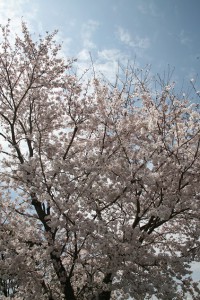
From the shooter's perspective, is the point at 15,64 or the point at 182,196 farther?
the point at 15,64

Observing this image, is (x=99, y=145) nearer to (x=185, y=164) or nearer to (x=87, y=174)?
(x=87, y=174)

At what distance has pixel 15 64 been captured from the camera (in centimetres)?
1393

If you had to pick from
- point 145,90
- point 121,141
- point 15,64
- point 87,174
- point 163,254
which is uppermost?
point 15,64

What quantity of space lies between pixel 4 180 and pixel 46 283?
475cm

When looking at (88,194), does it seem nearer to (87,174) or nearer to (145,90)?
(87,174)

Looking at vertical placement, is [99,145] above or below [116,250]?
above

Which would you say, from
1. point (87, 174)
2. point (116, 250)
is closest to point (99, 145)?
point (87, 174)

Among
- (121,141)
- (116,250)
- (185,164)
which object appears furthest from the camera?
(121,141)

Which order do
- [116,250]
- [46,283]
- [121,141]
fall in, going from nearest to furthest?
[116,250] → [121,141] → [46,283]

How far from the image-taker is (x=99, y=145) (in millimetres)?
12656

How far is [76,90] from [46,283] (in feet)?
27.5

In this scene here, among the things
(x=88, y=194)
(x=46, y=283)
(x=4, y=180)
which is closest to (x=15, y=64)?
(x=4, y=180)

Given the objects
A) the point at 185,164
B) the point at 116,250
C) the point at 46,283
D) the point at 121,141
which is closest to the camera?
the point at 116,250

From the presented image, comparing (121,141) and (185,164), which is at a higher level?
(121,141)
